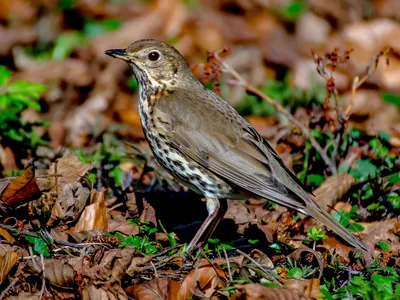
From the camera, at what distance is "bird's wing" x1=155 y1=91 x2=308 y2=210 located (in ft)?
17.1

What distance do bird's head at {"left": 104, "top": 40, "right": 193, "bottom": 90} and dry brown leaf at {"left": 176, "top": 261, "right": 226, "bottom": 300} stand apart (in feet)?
5.98

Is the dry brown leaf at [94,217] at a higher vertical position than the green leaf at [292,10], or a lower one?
lower

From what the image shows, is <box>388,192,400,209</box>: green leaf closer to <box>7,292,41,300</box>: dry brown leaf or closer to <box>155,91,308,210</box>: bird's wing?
<box>155,91,308,210</box>: bird's wing

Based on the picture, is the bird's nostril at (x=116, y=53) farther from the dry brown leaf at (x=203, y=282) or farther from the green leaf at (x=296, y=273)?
the green leaf at (x=296, y=273)

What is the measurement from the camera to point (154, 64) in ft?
19.2

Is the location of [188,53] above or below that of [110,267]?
above

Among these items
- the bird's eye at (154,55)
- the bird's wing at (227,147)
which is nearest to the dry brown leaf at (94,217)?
the bird's wing at (227,147)

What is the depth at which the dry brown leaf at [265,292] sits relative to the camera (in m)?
Result: 4.00

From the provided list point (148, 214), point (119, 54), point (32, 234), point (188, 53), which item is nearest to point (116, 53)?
point (119, 54)

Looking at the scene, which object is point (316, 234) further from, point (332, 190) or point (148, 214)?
point (148, 214)

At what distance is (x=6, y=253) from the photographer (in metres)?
4.29

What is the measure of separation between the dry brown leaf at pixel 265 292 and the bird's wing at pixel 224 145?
42.7 inches

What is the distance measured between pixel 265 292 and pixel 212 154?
1.57 meters

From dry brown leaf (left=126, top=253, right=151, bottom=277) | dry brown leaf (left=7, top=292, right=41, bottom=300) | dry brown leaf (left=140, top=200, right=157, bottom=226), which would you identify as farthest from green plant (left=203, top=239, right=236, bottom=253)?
dry brown leaf (left=7, top=292, right=41, bottom=300)
